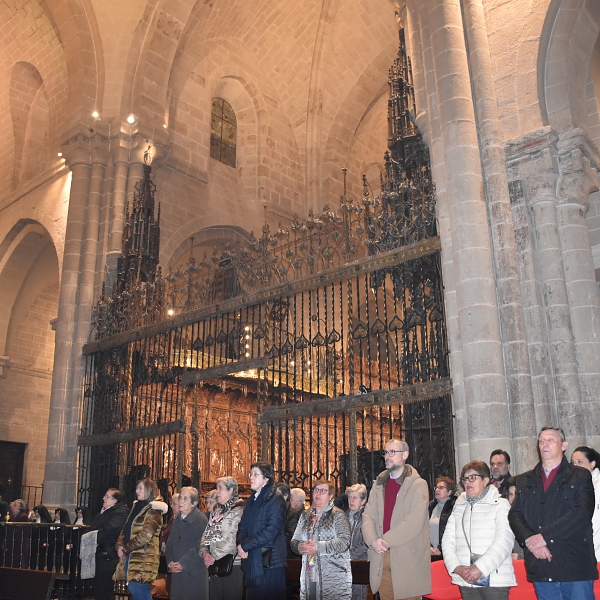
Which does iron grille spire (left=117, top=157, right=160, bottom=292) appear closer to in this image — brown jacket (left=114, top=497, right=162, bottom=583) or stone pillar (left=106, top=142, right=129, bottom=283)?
stone pillar (left=106, top=142, right=129, bottom=283)

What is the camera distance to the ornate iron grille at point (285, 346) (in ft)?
26.7

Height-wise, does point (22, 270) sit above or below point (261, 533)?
above

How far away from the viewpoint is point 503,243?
7.80 meters

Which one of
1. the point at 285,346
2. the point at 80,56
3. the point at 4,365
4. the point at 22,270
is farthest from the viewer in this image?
the point at 4,365

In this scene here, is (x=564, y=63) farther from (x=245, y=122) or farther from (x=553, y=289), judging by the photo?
(x=245, y=122)

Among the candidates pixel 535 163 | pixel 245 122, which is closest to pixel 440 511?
pixel 535 163

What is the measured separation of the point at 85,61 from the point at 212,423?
26.6 feet

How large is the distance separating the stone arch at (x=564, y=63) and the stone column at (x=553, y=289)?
61cm

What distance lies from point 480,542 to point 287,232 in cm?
612

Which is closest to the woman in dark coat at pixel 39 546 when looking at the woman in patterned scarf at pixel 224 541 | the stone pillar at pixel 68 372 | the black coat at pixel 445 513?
the stone pillar at pixel 68 372

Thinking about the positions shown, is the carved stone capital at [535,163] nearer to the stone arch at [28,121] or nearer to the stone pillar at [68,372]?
the stone pillar at [68,372]

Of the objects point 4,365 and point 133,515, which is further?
point 4,365

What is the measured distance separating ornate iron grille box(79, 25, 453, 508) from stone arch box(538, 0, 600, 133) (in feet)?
5.38

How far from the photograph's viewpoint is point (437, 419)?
8031mm
